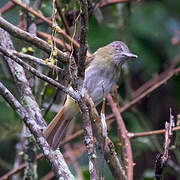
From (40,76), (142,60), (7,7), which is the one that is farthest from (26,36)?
(142,60)

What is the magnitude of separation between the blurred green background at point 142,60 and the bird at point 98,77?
0.52 meters

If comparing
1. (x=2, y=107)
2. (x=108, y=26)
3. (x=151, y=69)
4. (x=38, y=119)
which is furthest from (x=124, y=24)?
(x=38, y=119)

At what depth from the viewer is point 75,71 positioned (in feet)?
6.17

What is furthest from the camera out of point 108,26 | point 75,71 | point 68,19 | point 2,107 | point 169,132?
point 108,26

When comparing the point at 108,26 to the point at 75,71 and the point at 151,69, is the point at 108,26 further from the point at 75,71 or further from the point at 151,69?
the point at 75,71

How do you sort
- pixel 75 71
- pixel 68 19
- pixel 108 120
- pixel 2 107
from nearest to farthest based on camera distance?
pixel 75 71, pixel 68 19, pixel 108 120, pixel 2 107

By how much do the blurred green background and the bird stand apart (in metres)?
0.52

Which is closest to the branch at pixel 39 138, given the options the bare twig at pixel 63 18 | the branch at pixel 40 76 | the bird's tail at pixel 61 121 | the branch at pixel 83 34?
the branch at pixel 40 76

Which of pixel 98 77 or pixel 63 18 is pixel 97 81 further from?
pixel 63 18

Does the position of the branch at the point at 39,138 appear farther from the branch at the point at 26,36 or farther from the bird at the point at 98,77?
the bird at the point at 98,77

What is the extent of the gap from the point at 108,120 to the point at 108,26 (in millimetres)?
1138

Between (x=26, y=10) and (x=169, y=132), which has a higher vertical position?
(x=26, y=10)

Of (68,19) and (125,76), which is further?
(125,76)

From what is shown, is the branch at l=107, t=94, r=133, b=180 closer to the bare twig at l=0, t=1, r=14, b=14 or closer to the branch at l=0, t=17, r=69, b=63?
the branch at l=0, t=17, r=69, b=63
